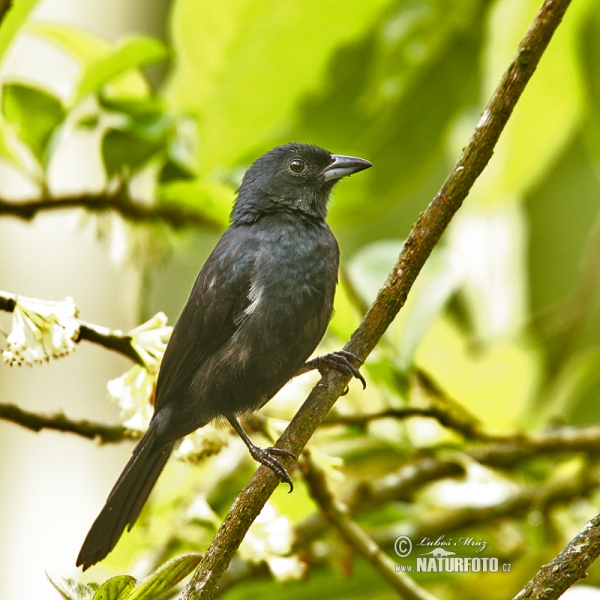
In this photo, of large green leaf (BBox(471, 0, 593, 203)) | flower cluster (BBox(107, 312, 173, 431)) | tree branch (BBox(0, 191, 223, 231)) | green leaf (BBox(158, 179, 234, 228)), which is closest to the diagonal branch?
flower cluster (BBox(107, 312, 173, 431))

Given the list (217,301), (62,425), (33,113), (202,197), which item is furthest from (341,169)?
(62,425)

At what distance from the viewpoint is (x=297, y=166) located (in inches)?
74.0

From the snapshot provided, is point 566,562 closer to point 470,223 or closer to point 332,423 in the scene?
point 332,423

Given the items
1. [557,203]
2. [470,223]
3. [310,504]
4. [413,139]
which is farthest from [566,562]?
[557,203]

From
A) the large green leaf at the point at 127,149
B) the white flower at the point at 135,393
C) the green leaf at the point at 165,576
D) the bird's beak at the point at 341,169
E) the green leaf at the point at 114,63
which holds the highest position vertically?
the green leaf at the point at 114,63

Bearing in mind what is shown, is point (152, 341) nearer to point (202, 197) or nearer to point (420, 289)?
point (202, 197)

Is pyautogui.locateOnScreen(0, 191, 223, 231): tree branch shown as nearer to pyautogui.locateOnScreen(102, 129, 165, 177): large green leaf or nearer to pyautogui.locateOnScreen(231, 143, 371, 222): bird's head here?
pyautogui.locateOnScreen(102, 129, 165, 177): large green leaf

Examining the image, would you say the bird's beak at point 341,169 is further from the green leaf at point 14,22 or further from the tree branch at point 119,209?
the green leaf at point 14,22

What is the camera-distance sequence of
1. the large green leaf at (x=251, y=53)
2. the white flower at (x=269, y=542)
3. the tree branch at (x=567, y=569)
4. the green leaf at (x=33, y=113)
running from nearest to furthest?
the tree branch at (x=567, y=569)
the white flower at (x=269, y=542)
the green leaf at (x=33, y=113)
the large green leaf at (x=251, y=53)

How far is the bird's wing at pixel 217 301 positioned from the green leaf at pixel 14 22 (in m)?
0.58

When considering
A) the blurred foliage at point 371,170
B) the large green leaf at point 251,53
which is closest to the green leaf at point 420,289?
the blurred foliage at point 371,170

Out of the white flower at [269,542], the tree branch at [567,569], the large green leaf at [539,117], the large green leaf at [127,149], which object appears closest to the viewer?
the tree branch at [567,569]

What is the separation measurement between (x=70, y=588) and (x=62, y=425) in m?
0.38

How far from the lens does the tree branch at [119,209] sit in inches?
66.4
